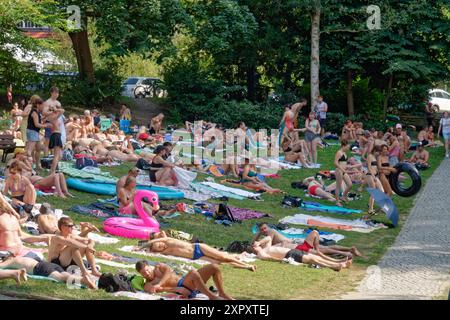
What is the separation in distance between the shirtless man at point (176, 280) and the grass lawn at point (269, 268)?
56 centimetres

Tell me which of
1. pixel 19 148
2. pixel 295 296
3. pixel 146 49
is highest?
pixel 146 49

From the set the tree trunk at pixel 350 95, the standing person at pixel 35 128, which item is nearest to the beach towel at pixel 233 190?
the standing person at pixel 35 128

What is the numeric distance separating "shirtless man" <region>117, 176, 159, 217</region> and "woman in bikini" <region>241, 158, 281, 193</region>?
501 cm

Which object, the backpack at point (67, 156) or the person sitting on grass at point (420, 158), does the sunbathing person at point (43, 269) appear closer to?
the backpack at point (67, 156)

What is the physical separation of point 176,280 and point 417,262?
467cm

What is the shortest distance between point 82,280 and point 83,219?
4522 mm

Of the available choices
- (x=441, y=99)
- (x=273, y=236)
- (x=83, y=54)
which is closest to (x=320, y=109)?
(x=83, y=54)

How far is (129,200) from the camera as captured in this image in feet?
53.0

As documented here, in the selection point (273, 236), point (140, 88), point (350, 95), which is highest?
point (140, 88)

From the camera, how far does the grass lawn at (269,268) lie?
11.1 meters

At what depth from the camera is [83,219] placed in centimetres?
1528

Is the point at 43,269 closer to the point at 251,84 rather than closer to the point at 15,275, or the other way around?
the point at 15,275
